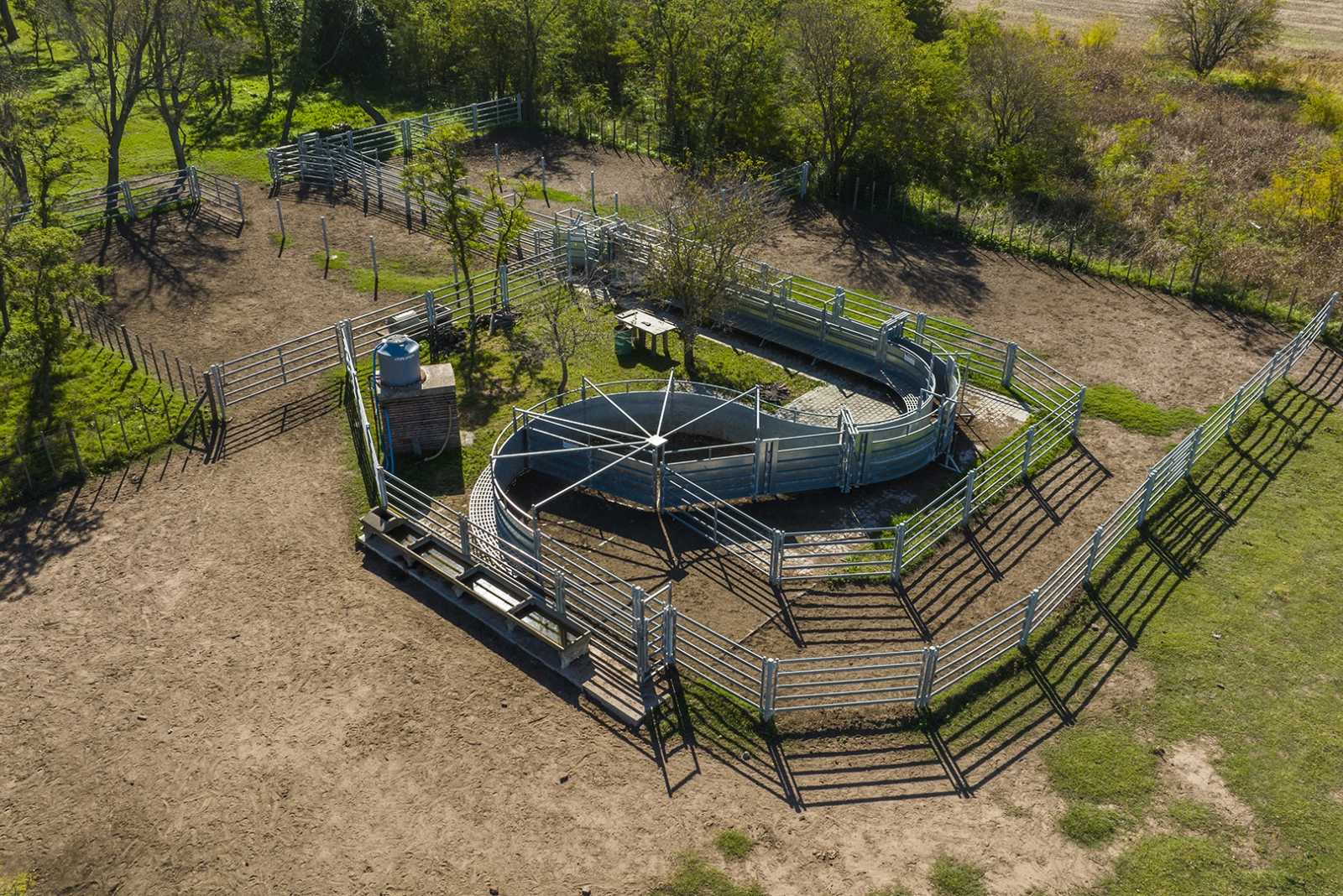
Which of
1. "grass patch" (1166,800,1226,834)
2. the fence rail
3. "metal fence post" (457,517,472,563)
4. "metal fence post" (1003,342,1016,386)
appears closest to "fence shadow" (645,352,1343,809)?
"grass patch" (1166,800,1226,834)

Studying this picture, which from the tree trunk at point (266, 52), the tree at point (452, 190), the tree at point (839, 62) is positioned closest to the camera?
the tree at point (452, 190)

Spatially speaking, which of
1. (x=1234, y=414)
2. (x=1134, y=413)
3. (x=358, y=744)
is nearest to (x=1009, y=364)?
(x=1134, y=413)

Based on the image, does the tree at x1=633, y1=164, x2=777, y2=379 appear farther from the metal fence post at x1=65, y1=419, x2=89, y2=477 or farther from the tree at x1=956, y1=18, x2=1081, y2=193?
the tree at x1=956, y1=18, x2=1081, y2=193

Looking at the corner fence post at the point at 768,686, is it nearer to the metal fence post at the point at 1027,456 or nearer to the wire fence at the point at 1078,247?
the metal fence post at the point at 1027,456

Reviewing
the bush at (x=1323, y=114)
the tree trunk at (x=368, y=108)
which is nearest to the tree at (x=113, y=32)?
the tree trunk at (x=368, y=108)

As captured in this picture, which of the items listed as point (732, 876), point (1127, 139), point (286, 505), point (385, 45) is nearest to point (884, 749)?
point (732, 876)

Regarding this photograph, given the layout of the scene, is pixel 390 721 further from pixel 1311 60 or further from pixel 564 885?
pixel 1311 60
